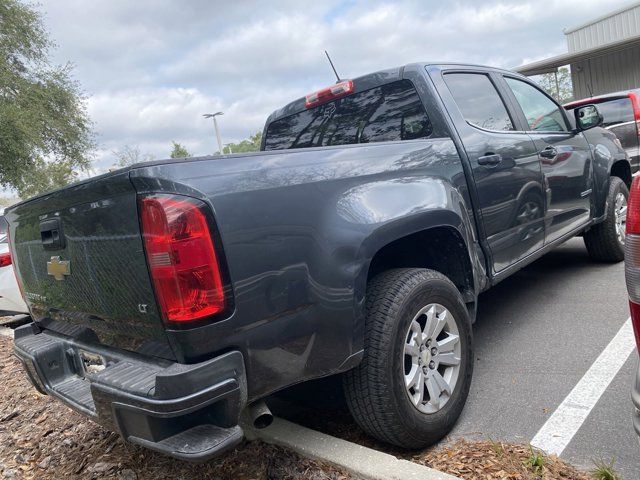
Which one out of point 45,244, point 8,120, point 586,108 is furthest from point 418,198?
point 8,120

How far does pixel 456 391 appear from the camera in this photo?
2.64 meters

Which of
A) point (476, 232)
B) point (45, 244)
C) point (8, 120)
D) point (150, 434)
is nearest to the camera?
point (150, 434)

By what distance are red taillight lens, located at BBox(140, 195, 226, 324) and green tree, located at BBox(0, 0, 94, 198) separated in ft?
46.6

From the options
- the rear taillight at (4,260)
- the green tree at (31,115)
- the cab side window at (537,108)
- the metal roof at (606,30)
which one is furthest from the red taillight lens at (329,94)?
the metal roof at (606,30)

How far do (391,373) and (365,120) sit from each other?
1.78 metres

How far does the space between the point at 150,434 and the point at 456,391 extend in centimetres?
155

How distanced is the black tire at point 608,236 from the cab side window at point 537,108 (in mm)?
995

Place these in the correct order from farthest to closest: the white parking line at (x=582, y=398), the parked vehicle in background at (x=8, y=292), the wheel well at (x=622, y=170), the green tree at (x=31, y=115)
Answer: the green tree at (x=31, y=115), the parked vehicle in background at (x=8, y=292), the wheel well at (x=622, y=170), the white parking line at (x=582, y=398)

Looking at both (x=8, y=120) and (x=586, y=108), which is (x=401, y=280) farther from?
(x=8, y=120)

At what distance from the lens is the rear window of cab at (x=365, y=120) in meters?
3.17

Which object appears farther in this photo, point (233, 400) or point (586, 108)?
point (586, 108)

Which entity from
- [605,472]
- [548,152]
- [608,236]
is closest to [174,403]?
[605,472]

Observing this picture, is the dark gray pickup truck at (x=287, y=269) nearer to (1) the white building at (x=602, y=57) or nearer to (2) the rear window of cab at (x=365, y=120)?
(2) the rear window of cab at (x=365, y=120)

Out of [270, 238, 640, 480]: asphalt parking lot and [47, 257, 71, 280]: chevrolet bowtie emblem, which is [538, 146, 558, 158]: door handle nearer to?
[270, 238, 640, 480]: asphalt parking lot
